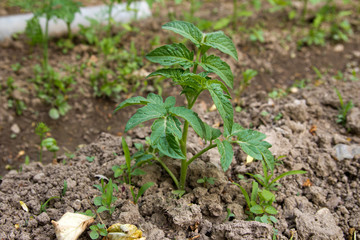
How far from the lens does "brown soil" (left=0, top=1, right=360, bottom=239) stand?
1961mm

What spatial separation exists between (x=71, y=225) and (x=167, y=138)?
2.24 feet

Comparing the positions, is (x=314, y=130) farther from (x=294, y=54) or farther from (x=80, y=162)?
(x=80, y=162)

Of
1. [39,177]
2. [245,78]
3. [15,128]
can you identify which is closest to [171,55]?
[39,177]

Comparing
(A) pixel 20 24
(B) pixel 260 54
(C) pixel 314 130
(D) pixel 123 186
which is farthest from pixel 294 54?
(A) pixel 20 24

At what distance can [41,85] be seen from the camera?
133 inches

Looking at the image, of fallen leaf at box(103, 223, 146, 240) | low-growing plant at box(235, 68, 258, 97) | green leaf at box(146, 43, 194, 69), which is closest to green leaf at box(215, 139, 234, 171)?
green leaf at box(146, 43, 194, 69)

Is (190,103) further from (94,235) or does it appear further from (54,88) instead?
(54,88)

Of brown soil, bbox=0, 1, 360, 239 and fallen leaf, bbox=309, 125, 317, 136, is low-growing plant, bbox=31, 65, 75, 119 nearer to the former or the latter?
brown soil, bbox=0, 1, 360, 239

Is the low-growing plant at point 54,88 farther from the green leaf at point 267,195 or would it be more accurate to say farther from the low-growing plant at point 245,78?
the green leaf at point 267,195

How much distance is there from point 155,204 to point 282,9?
12.1ft

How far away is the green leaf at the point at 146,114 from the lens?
171cm

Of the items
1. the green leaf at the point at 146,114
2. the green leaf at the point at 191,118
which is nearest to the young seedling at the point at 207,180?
the green leaf at the point at 191,118

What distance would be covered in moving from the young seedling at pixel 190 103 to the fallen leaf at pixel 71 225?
55 cm

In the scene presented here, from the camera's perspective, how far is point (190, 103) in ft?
6.42
